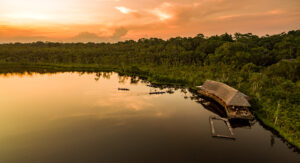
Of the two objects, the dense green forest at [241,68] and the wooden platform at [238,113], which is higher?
the dense green forest at [241,68]

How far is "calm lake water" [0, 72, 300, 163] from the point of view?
A: 68.9ft

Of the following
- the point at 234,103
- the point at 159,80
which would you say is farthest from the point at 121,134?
the point at 159,80

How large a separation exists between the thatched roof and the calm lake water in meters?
4.16

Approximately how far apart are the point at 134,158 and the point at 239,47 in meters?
82.5

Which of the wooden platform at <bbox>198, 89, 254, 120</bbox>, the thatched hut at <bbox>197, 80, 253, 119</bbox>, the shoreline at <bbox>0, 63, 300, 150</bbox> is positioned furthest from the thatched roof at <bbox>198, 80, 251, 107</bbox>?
the shoreline at <bbox>0, 63, 300, 150</bbox>

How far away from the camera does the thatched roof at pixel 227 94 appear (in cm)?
3172

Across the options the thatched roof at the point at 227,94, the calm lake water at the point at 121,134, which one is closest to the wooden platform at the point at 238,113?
the thatched roof at the point at 227,94

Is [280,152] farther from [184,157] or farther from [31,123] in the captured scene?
[31,123]

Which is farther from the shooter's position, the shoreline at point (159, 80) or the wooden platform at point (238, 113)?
the wooden platform at point (238, 113)

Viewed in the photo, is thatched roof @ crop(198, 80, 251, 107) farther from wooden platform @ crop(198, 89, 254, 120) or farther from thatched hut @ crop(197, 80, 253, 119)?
wooden platform @ crop(198, 89, 254, 120)

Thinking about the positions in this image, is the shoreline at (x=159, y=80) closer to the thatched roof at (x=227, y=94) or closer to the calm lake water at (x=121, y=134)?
the calm lake water at (x=121, y=134)

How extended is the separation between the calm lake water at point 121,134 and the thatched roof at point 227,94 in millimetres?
4156

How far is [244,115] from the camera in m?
30.1

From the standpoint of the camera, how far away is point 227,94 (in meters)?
35.5
